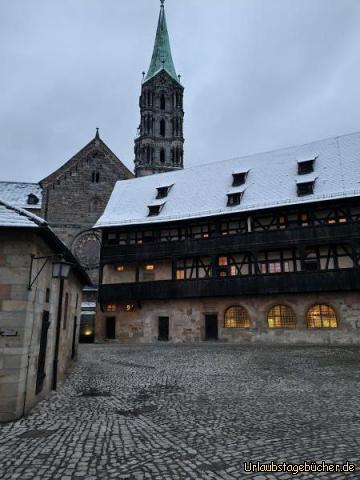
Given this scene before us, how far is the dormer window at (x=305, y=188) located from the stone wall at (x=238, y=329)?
6.56 meters

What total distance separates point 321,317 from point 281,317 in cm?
243

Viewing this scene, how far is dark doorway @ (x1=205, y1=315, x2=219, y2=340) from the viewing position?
2588 cm

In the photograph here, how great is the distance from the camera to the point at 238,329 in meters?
25.0

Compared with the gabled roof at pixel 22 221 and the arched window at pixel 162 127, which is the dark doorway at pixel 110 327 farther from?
the arched window at pixel 162 127

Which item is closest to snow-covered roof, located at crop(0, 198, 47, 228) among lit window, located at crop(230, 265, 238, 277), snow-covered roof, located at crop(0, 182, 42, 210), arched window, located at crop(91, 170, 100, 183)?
lit window, located at crop(230, 265, 238, 277)

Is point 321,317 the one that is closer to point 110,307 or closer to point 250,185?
point 250,185

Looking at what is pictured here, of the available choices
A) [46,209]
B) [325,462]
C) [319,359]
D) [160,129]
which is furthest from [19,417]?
[160,129]

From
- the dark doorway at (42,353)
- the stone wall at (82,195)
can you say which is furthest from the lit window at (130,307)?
the dark doorway at (42,353)

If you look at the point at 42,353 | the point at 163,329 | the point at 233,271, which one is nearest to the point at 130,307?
the point at 163,329

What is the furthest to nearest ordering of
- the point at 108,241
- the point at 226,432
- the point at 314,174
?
the point at 108,241 < the point at 314,174 < the point at 226,432

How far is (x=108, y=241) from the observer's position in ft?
95.8

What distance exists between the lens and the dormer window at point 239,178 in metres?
28.2

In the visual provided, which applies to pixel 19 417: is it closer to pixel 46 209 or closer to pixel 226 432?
pixel 226 432

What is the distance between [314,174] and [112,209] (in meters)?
15.6
